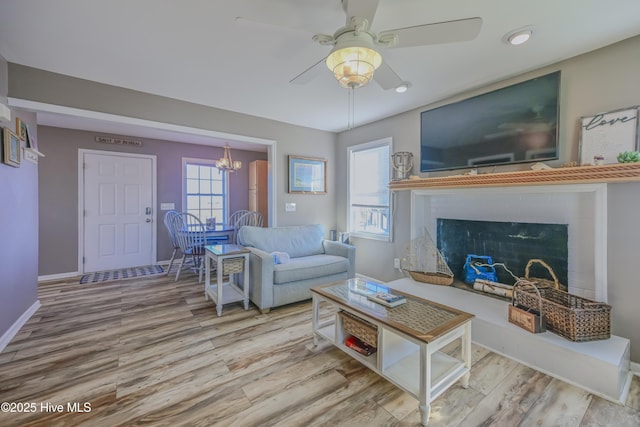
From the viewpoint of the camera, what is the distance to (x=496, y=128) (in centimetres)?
253

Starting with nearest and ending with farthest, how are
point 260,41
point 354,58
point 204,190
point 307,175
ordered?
point 354,58
point 260,41
point 307,175
point 204,190

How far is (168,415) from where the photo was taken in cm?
150

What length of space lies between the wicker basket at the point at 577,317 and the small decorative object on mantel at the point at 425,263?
0.93 metres

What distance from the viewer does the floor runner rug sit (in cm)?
402

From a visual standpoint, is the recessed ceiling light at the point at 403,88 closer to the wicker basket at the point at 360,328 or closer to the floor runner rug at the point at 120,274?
the wicker basket at the point at 360,328

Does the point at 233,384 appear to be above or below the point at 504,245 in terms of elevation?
below

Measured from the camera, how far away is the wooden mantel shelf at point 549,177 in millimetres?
1758

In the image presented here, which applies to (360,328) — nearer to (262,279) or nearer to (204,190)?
(262,279)

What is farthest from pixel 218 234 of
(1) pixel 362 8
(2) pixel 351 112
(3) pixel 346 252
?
(1) pixel 362 8

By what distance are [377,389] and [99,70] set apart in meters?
3.46

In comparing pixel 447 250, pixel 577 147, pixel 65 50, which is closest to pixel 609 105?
pixel 577 147

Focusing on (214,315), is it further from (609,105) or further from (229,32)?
(609,105)

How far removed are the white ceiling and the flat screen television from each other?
0.59 feet

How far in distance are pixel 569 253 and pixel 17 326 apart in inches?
193
